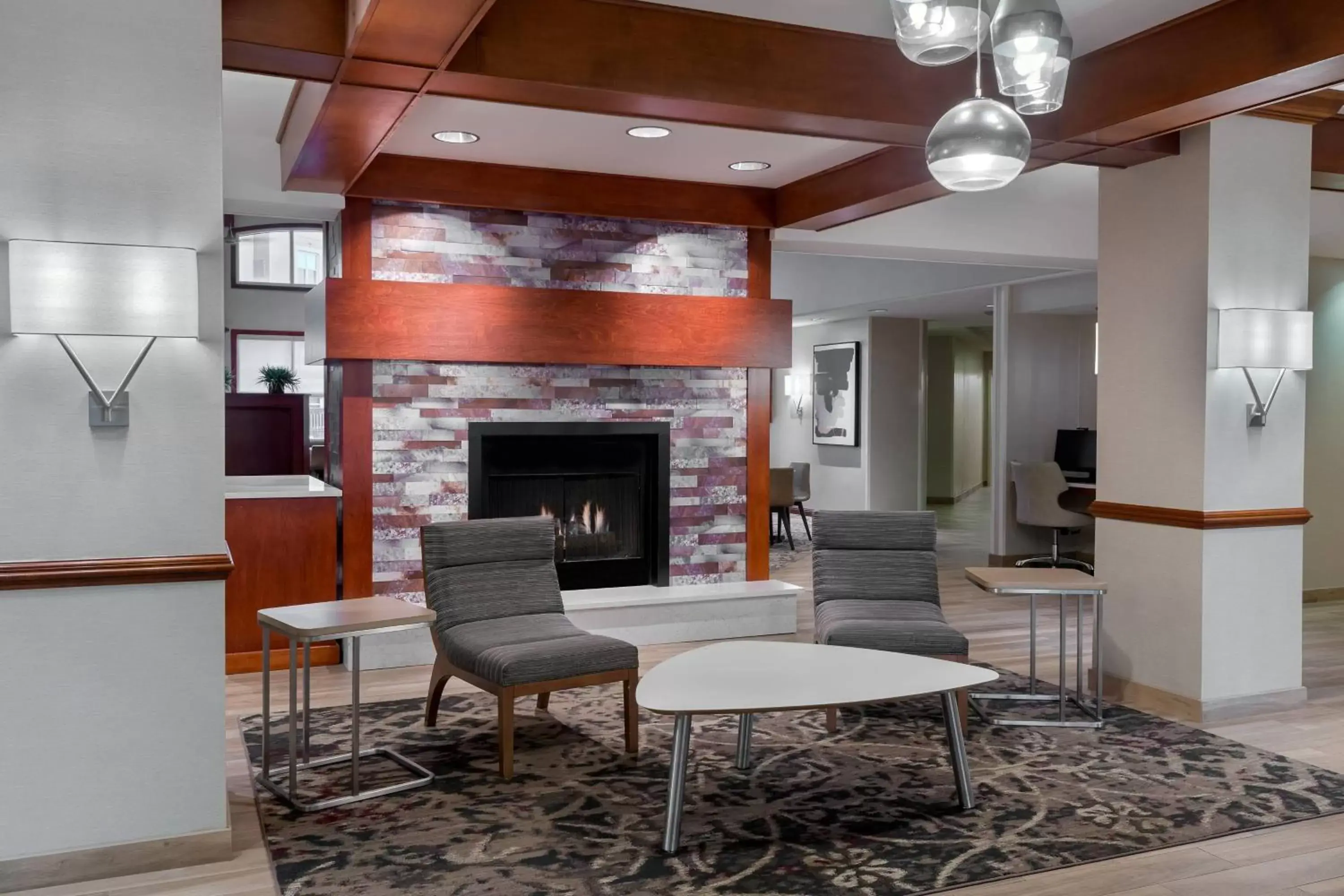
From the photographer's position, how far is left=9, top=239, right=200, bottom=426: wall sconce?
2.91 metres

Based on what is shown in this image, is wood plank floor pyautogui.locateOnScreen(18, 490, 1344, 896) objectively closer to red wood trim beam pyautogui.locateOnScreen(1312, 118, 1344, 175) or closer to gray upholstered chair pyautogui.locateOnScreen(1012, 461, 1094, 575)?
gray upholstered chair pyautogui.locateOnScreen(1012, 461, 1094, 575)

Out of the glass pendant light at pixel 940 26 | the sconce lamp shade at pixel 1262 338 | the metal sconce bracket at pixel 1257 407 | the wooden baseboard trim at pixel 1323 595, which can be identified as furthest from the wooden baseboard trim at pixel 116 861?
the wooden baseboard trim at pixel 1323 595

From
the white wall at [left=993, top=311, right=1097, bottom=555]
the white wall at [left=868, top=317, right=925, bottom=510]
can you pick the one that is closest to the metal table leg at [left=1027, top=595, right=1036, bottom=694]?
the white wall at [left=993, top=311, right=1097, bottom=555]

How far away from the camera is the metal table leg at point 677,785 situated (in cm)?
329

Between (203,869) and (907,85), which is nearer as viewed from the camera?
(203,869)

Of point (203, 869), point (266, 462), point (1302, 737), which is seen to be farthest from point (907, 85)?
point (266, 462)

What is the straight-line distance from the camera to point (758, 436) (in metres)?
6.70

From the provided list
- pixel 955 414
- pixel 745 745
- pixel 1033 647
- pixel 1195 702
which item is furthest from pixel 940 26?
pixel 955 414

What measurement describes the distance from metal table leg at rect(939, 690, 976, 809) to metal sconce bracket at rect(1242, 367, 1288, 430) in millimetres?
2059

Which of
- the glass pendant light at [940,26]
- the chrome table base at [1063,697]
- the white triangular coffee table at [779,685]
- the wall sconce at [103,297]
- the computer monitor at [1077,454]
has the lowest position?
the chrome table base at [1063,697]

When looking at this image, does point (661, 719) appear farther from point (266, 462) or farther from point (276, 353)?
point (276, 353)

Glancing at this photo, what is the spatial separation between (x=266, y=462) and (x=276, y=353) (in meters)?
5.90

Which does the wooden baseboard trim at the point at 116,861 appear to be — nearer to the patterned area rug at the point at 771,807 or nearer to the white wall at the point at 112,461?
the white wall at the point at 112,461

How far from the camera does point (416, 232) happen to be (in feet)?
19.1
